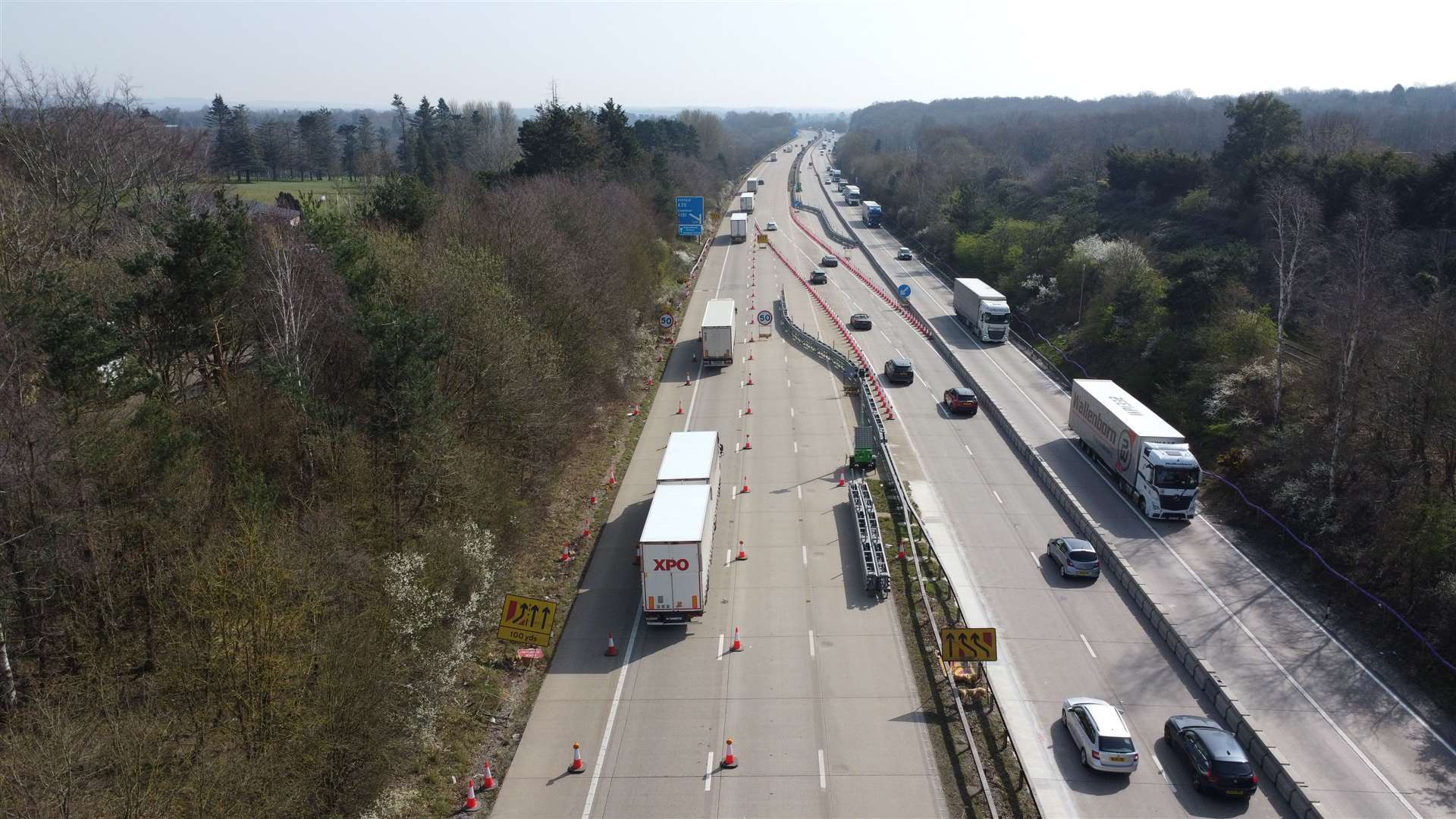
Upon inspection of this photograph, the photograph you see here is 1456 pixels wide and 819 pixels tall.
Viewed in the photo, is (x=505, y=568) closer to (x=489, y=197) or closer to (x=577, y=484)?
(x=577, y=484)

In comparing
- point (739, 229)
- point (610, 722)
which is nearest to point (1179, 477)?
point (610, 722)

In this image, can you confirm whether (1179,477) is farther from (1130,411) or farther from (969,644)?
(969,644)

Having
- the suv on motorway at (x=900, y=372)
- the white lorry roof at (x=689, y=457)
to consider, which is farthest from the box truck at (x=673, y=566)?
the suv on motorway at (x=900, y=372)

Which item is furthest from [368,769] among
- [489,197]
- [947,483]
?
[489,197]

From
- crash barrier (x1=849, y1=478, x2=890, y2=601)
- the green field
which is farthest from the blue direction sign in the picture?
crash barrier (x1=849, y1=478, x2=890, y2=601)

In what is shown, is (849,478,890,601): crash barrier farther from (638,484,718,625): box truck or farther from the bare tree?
the bare tree

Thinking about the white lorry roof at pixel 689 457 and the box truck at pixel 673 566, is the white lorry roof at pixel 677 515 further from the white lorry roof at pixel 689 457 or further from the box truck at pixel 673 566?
the white lorry roof at pixel 689 457
